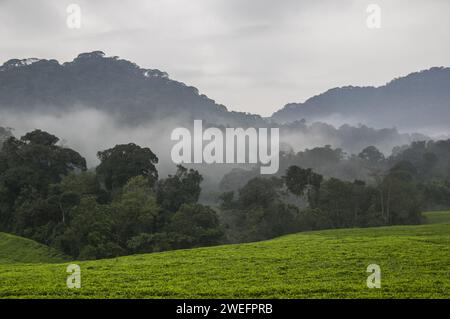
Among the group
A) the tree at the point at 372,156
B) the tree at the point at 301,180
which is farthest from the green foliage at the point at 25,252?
the tree at the point at 372,156

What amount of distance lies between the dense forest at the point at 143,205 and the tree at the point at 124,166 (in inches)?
4.5

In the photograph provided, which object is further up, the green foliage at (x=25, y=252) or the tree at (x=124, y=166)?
the tree at (x=124, y=166)

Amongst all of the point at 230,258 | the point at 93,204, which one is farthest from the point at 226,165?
the point at 230,258

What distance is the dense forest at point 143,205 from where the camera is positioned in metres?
45.6

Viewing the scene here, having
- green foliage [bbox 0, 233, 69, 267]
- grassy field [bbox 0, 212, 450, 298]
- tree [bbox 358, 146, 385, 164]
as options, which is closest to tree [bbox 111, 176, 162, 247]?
green foliage [bbox 0, 233, 69, 267]

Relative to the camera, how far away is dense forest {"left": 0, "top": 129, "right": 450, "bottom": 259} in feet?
150

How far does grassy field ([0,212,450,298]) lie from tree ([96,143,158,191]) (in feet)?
96.3

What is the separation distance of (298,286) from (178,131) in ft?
Answer: 561

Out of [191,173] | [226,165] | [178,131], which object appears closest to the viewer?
[191,173]

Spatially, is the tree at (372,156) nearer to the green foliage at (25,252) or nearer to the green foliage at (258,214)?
the green foliage at (258,214)

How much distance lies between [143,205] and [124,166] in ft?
28.6

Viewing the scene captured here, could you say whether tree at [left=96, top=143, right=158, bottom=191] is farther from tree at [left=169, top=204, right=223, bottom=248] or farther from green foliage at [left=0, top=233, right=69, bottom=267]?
green foliage at [left=0, top=233, right=69, bottom=267]
